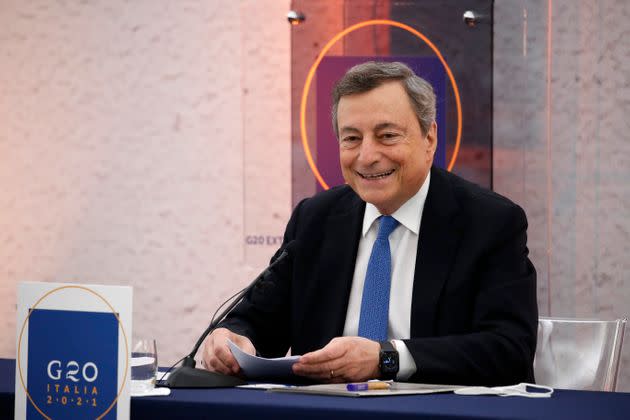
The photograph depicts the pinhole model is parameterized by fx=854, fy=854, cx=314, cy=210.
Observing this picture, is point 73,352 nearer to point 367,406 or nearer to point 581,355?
point 367,406

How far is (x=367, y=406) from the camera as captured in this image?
1.46m

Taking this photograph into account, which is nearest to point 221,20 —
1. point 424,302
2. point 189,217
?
point 189,217

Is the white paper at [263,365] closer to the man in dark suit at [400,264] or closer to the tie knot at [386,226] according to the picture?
the man in dark suit at [400,264]

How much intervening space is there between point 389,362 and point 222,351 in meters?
0.39

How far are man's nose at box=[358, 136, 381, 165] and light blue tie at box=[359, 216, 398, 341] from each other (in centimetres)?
21

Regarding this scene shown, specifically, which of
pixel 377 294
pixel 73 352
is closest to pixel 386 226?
pixel 377 294

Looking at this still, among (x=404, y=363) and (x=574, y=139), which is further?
(x=574, y=139)

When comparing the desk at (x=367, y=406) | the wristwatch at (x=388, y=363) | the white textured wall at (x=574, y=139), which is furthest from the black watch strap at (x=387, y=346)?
the white textured wall at (x=574, y=139)

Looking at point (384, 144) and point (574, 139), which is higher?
point (574, 139)

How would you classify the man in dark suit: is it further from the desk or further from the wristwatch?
the desk

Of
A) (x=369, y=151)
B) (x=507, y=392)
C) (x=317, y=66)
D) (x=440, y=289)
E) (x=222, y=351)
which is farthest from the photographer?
(x=317, y=66)

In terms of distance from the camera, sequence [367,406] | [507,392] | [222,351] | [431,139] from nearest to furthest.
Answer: [367,406], [507,392], [222,351], [431,139]

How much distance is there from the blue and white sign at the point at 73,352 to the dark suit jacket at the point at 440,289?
2.12 ft

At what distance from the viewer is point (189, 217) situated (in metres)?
3.89
